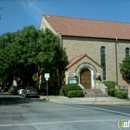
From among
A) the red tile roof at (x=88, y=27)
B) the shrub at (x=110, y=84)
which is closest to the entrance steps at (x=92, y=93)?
the shrub at (x=110, y=84)

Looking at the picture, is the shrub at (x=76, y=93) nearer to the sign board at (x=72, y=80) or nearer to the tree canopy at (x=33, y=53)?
the sign board at (x=72, y=80)

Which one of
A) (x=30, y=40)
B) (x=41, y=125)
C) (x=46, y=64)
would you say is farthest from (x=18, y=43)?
(x=41, y=125)

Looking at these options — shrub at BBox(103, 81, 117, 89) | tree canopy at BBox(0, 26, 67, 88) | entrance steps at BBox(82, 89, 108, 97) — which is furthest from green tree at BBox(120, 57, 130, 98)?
tree canopy at BBox(0, 26, 67, 88)

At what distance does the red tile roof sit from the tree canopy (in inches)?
130

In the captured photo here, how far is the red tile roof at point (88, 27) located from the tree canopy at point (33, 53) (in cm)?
331

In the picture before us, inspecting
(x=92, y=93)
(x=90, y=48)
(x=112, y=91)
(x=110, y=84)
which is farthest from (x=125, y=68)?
(x=92, y=93)

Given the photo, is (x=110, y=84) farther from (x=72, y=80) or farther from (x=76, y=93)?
(x=76, y=93)

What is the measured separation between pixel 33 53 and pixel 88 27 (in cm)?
1127

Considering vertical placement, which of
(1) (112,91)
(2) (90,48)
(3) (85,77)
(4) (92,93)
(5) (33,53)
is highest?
(2) (90,48)

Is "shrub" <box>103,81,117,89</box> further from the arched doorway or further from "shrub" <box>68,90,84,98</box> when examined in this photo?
"shrub" <box>68,90,84,98</box>

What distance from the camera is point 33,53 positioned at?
106 ft

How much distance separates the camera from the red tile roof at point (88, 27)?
3728cm

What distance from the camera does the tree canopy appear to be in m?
32.4

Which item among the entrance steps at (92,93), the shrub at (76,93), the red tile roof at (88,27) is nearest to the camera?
the shrub at (76,93)
